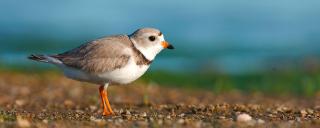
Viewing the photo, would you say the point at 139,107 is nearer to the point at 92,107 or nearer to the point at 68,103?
the point at 92,107

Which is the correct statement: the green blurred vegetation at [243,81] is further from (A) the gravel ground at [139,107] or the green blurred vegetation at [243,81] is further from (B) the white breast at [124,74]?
(B) the white breast at [124,74]

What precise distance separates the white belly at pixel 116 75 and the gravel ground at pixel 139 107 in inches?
14.3

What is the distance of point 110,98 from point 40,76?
2.50m

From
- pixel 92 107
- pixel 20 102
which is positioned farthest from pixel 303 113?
pixel 20 102

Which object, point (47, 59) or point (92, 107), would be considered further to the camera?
point (92, 107)

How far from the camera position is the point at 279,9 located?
29.4m

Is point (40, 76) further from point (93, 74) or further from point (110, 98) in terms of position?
point (93, 74)

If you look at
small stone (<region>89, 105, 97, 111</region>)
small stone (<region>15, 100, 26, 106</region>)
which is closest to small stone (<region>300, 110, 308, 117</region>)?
small stone (<region>89, 105, 97, 111</region>)

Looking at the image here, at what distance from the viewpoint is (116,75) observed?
269 inches

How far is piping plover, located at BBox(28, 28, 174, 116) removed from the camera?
6824 millimetres

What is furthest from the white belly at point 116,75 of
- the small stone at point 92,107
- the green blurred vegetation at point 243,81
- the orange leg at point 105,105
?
the green blurred vegetation at point 243,81

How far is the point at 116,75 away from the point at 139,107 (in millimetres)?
1474

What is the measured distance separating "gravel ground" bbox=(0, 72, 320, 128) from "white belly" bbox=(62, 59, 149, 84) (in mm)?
363

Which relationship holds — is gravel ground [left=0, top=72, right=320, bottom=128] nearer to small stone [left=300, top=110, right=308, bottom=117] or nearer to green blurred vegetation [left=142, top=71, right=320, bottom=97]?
small stone [left=300, top=110, right=308, bottom=117]
